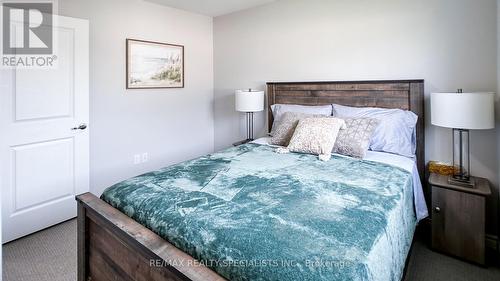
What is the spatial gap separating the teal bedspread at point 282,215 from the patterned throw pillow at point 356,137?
0.66 ft

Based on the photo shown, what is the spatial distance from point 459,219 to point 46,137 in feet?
12.0

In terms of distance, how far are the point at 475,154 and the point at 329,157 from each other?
127cm

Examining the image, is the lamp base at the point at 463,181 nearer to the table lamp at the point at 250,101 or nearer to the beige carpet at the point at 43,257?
the table lamp at the point at 250,101

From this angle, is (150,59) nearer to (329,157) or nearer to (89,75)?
(89,75)

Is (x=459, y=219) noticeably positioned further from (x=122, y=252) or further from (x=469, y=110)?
(x=122, y=252)

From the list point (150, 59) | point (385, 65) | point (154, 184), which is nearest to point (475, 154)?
point (385, 65)

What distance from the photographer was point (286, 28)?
355cm

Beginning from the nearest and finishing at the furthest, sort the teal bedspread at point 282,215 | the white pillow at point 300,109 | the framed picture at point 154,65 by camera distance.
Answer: the teal bedspread at point 282,215
the white pillow at point 300,109
the framed picture at point 154,65

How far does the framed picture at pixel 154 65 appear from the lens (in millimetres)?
3451

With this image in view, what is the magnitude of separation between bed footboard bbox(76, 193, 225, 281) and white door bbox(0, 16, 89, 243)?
1290 mm

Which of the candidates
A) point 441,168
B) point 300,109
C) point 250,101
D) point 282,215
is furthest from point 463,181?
A: point 250,101

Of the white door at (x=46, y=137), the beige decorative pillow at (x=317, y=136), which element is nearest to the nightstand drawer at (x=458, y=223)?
the beige decorative pillow at (x=317, y=136)

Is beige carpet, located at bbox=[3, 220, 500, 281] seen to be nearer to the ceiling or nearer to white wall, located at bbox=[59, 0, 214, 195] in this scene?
white wall, located at bbox=[59, 0, 214, 195]

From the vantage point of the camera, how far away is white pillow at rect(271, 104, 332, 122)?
3.01 metres
